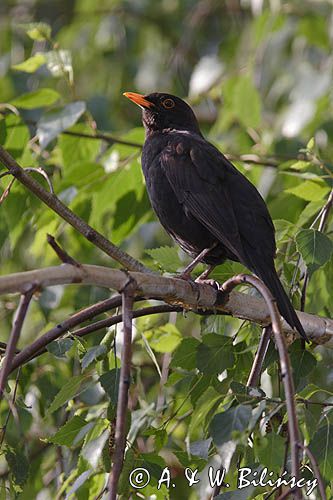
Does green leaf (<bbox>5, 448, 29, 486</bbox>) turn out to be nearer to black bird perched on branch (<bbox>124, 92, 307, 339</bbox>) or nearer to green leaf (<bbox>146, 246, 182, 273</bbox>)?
green leaf (<bbox>146, 246, 182, 273</bbox>)

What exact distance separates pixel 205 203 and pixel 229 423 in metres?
2.02

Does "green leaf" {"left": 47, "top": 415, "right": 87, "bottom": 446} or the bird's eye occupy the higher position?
the bird's eye

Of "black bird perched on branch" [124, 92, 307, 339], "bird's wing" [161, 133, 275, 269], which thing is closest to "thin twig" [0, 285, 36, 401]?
"black bird perched on branch" [124, 92, 307, 339]

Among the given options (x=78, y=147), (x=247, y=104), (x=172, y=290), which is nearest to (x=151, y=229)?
(x=247, y=104)

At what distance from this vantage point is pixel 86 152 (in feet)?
16.6

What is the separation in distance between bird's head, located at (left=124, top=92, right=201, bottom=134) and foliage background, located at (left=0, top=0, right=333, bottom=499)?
342 millimetres

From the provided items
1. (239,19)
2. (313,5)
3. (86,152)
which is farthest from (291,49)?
(86,152)

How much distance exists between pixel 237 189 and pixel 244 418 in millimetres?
2127

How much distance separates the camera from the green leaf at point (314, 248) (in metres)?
3.48

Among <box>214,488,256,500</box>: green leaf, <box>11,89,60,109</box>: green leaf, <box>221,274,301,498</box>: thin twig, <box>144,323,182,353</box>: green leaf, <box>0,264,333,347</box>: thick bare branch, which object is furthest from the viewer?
<box>11,89,60,109</box>: green leaf

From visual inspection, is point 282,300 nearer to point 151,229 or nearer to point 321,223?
point 321,223

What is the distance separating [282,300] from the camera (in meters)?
3.66

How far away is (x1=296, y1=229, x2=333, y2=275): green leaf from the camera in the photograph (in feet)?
11.4

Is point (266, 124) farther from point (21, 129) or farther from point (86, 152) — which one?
point (21, 129)
